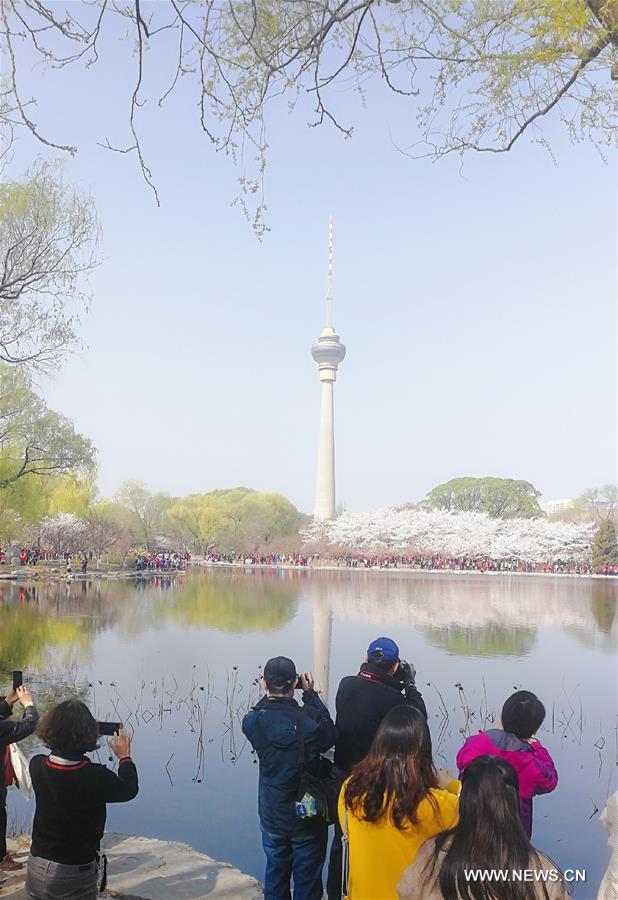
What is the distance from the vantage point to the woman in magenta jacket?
2.73 m

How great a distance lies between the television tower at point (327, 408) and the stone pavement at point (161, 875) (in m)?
69.8

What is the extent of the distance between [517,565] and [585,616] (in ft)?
98.2

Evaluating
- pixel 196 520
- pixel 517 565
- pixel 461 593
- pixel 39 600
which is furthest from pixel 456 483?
pixel 39 600

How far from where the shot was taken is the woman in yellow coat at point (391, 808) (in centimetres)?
211

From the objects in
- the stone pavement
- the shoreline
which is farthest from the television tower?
the stone pavement

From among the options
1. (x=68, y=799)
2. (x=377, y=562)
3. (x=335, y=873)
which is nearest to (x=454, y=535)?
(x=377, y=562)

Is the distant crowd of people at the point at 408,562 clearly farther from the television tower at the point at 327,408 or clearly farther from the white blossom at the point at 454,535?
the television tower at the point at 327,408

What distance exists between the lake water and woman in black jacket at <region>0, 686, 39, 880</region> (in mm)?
2201

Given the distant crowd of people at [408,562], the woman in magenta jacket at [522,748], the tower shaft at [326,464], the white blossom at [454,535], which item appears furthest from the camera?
Answer: the tower shaft at [326,464]

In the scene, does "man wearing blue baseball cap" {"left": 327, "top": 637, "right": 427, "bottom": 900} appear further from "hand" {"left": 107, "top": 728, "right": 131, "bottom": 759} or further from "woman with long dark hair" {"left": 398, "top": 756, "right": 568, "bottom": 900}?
"woman with long dark hair" {"left": 398, "top": 756, "right": 568, "bottom": 900}

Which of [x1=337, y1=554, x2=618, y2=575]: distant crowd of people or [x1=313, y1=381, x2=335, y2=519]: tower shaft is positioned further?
[x1=313, y1=381, x2=335, y2=519]: tower shaft

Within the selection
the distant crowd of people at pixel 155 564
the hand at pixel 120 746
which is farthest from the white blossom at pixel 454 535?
the hand at pixel 120 746

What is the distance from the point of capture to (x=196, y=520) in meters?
56.5

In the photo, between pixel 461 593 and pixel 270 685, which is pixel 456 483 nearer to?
pixel 461 593
